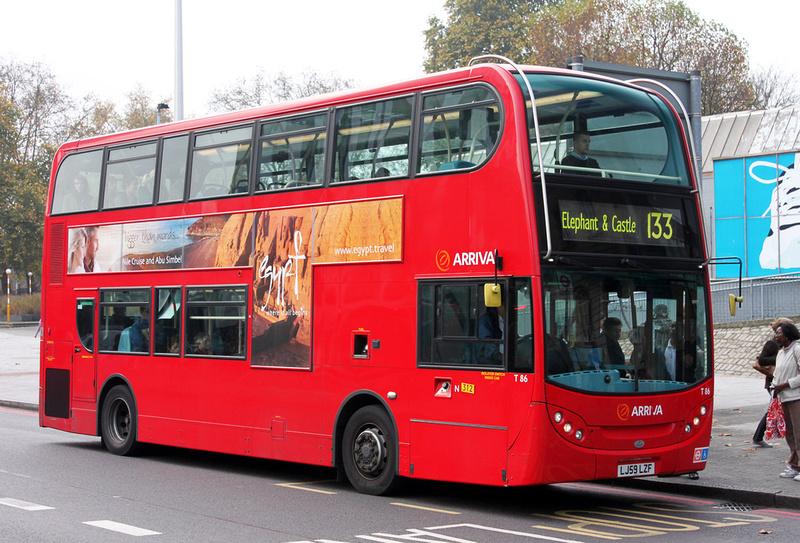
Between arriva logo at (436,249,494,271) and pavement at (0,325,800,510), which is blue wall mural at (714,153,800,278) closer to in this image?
pavement at (0,325,800,510)

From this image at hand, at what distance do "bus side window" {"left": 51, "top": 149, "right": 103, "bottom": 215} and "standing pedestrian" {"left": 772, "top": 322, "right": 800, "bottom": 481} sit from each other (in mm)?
9914

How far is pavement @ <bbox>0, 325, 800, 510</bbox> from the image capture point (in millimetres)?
10266

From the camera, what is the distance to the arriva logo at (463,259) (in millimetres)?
9477

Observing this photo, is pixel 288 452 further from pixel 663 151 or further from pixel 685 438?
pixel 663 151

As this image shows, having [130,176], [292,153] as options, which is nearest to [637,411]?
[292,153]

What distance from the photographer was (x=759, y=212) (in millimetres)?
34406

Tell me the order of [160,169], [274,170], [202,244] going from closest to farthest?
[274,170] → [202,244] → [160,169]

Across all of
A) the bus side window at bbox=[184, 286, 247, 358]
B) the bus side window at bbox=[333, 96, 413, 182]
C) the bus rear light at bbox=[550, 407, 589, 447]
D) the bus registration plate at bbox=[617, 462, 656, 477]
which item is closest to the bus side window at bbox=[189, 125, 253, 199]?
the bus side window at bbox=[184, 286, 247, 358]

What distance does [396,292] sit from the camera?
1044cm

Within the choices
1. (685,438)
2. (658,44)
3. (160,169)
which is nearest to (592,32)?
(658,44)

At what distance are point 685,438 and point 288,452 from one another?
4558 mm

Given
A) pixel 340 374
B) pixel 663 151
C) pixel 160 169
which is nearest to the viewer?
pixel 663 151

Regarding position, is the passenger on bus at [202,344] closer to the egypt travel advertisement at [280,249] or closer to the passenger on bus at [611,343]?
the egypt travel advertisement at [280,249]

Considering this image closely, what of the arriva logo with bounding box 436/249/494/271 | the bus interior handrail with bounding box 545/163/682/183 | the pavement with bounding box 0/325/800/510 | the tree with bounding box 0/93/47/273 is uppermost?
the tree with bounding box 0/93/47/273
